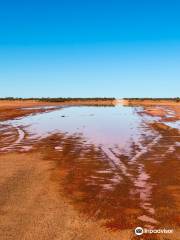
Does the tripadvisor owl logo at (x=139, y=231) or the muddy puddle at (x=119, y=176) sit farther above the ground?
the tripadvisor owl logo at (x=139, y=231)

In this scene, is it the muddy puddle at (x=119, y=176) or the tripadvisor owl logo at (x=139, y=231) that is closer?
Result: the tripadvisor owl logo at (x=139, y=231)

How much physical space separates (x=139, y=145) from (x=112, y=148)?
141 cm

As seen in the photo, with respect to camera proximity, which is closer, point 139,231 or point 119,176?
point 139,231

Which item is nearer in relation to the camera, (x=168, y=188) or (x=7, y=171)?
(x=168, y=188)

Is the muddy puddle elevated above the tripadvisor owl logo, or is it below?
below

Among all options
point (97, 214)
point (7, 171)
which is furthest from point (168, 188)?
point (7, 171)

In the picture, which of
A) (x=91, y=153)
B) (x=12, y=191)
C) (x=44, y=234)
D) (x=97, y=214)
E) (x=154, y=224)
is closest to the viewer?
(x=44, y=234)

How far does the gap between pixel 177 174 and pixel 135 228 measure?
13.3 ft

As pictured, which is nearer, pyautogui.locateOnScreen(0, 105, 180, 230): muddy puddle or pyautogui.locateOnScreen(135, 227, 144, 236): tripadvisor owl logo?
pyautogui.locateOnScreen(135, 227, 144, 236): tripadvisor owl logo

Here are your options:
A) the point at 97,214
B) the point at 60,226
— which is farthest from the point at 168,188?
the point at 60,226

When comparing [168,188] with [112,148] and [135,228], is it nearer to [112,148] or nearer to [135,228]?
[135,228]

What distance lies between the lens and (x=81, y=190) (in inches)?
312

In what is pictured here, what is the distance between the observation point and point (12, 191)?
25.5 feet

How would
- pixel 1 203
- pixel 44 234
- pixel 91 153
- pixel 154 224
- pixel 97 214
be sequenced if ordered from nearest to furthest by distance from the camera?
pixel 44 234
pixel 154 224
pixel 97 214
pixel 1 203
pixel 91 153
